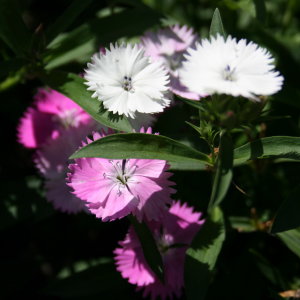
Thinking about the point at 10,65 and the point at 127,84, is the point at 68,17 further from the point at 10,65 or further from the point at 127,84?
the point at 127,84

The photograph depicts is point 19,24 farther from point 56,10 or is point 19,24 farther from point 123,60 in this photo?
point 56,10

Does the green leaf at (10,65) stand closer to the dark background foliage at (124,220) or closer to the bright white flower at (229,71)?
the dark background foliage at (124,220)

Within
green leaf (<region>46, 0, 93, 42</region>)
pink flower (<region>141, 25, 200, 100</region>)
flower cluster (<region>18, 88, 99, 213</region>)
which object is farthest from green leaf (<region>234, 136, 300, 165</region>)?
green leaf (<region>46, 0, 93, 42</region>)

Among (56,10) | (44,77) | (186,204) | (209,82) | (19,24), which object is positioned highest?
A: (56,10)

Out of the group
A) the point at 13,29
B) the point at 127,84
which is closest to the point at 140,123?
the point at 127,84

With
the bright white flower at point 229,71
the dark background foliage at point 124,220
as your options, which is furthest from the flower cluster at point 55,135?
the bright white flower at point 229,71

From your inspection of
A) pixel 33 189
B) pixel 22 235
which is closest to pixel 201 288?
pixel 33 189

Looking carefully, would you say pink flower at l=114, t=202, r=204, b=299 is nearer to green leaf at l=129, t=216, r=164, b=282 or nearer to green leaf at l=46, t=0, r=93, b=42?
green leaf at l=129, t=216, r=164, b=282
